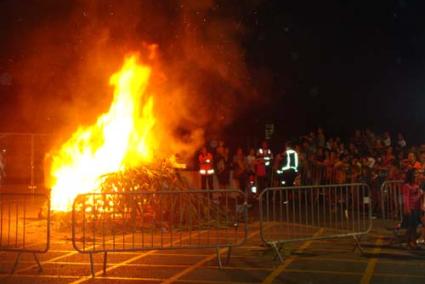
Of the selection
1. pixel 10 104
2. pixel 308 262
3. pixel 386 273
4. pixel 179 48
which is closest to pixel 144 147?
pixel 179 48

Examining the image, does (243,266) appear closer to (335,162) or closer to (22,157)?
(335,162)

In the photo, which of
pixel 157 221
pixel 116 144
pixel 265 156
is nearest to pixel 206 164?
pixel 265 156

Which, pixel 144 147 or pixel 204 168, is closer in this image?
pixel 144 147

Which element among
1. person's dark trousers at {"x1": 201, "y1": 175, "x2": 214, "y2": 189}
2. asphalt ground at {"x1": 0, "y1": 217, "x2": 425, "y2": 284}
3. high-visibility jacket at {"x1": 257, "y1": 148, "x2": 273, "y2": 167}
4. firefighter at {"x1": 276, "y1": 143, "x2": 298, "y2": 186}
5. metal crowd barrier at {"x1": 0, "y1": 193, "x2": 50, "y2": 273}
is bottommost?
asphalt ground at {"x1": 0, "y1": 217, "x2": 425, "y2": 284}

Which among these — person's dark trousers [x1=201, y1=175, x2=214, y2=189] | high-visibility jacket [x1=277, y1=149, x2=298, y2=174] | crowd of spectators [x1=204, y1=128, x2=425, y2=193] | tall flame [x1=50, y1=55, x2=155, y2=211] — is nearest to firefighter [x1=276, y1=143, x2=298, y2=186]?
high-visibility jacket [x1=277, y1=149, x2=298, y2=174]

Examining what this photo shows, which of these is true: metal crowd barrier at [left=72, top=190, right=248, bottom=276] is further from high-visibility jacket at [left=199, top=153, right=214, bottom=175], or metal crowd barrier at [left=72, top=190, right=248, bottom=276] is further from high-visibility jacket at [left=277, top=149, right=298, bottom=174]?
high-visibility jacket at [left=277, top=149, right=298, bottom=174]

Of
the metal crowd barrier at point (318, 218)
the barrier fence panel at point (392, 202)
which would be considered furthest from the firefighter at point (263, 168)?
the barrier fence panel at point (392, 202)

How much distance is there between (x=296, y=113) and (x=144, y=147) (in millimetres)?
13575

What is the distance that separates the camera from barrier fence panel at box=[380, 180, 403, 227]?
39.1 ft

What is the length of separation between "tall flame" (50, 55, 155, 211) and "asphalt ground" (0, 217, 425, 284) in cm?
345

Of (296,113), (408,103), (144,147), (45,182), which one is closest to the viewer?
(144,147)

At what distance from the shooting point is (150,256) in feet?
30.5

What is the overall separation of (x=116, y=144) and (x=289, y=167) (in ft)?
16.8

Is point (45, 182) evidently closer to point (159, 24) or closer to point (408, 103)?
point (159, 24)
